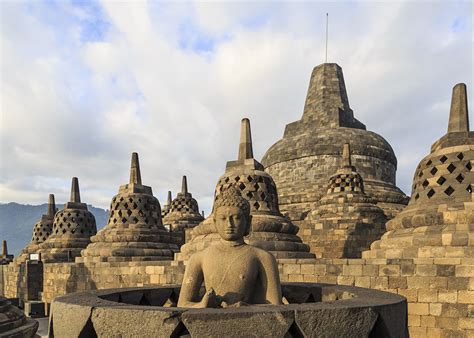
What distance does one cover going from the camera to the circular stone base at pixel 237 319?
235cm

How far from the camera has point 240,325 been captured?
233 cm

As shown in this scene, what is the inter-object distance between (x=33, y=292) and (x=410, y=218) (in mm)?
13475

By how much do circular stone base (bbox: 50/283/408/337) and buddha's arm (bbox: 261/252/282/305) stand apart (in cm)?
61

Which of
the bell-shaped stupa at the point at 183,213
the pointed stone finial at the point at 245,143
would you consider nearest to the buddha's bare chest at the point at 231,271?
the pointed stone finial at the point at 245,143

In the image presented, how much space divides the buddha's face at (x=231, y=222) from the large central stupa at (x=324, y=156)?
45.5 feet

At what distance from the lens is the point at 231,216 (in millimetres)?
3391

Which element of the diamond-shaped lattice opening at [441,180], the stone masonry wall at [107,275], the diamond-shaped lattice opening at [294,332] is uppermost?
the diamond-shaped lattice opening at [441,180]

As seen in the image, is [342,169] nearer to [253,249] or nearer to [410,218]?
[410,218]

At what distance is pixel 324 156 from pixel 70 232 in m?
13.0

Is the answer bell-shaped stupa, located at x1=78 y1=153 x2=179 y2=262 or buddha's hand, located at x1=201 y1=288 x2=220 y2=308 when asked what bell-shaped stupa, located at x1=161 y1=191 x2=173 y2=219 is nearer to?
bell-shaped stupa, located at x1=78 y1=153 x2=179 y2=262

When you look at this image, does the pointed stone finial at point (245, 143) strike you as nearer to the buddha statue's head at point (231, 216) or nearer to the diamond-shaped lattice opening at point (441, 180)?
the diamond-shaped lattice opening at point (441, 180)

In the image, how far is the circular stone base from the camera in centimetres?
235

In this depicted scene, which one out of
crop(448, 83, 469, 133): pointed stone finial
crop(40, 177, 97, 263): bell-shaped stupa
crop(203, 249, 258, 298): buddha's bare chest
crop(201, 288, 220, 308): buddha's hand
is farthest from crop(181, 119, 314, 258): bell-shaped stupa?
crop(40, 177, 97, 263): bell-shaped stupa

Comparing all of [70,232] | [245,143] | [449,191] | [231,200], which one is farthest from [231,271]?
[70,232]
